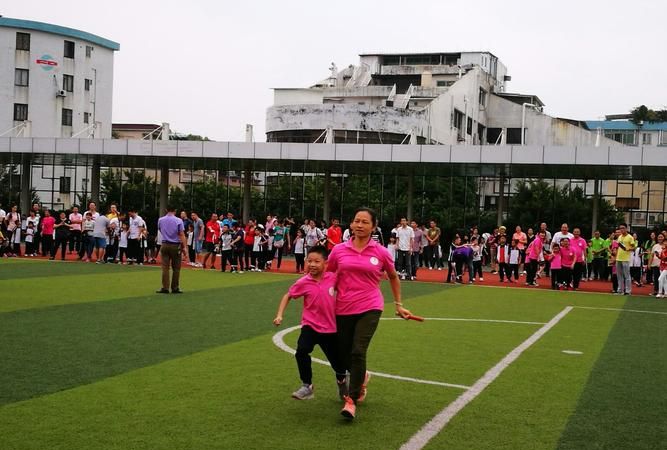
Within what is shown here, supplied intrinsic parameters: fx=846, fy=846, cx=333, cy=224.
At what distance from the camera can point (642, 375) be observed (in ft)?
32.3

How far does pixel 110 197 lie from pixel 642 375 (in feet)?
138

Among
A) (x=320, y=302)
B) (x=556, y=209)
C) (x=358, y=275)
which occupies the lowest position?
(x=320, y=302)

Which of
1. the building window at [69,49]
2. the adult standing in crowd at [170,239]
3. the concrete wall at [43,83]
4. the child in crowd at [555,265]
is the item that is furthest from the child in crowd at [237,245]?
the building window at [69,49]

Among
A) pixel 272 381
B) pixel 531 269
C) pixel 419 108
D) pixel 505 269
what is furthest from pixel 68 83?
pixel 272 381

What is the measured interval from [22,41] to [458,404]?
69925 mm

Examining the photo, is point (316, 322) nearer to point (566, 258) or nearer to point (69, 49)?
point (566, 258)

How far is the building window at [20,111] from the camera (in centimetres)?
7044

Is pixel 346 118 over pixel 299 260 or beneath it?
over

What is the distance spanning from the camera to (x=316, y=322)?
7.50 metres

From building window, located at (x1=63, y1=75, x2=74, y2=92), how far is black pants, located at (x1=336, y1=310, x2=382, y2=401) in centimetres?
6972

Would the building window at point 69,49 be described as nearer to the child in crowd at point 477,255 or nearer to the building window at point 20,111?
the building window at point 20,111

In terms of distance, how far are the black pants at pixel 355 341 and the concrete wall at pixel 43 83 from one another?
214 ft

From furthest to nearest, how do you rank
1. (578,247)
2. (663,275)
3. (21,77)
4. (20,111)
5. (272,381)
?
(20,111), (21,77), (578,247), (663,275), (272,381)

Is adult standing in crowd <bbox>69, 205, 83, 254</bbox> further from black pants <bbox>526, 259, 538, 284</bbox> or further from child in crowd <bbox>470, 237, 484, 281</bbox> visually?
black pants <bbox>526, 259, 538, 284</bbox>
